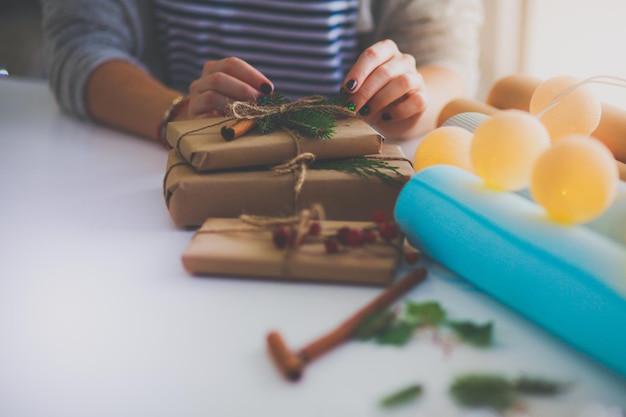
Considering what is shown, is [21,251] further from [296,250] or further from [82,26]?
[82,26]

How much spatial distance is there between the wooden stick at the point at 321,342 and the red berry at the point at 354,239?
0.05m

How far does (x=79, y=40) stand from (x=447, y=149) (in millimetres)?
783

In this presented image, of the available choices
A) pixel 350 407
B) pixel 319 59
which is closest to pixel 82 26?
pixel 319 59

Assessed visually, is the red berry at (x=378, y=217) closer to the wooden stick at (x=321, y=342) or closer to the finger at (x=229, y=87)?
the wooden stick at (x=321, y=342)

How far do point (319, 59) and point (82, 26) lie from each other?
439mm

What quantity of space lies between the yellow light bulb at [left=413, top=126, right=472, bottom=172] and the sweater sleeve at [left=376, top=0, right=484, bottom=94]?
0.53m

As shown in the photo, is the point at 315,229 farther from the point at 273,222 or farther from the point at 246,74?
the point at 246,74

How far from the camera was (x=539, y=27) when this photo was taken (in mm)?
1341

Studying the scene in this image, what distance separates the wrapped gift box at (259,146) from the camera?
644mm

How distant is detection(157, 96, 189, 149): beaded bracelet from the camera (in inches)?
36.8

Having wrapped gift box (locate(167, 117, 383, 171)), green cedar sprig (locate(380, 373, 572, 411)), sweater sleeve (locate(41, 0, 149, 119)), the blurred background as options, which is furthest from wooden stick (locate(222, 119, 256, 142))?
the blurred background

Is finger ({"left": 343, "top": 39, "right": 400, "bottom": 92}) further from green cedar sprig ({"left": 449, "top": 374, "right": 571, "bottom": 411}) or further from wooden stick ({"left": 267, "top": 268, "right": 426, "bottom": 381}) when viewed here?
green cedar sprig ({"left": 449, "top": 374, "right": 571, "bottom": 411})

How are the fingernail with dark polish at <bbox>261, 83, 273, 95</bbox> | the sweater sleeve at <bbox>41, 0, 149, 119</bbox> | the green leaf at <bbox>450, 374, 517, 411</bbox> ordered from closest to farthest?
the green leaf at <bbox>450, 374, 517, 411</bbox>
the fingernail with dark polish at <bbox>261, 83, 273, 95</bbox>
the sweater sleeve at <bbox>41, 0, 149, 119</bbox>

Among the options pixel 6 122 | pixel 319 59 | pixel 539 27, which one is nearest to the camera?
pixel 6 122
